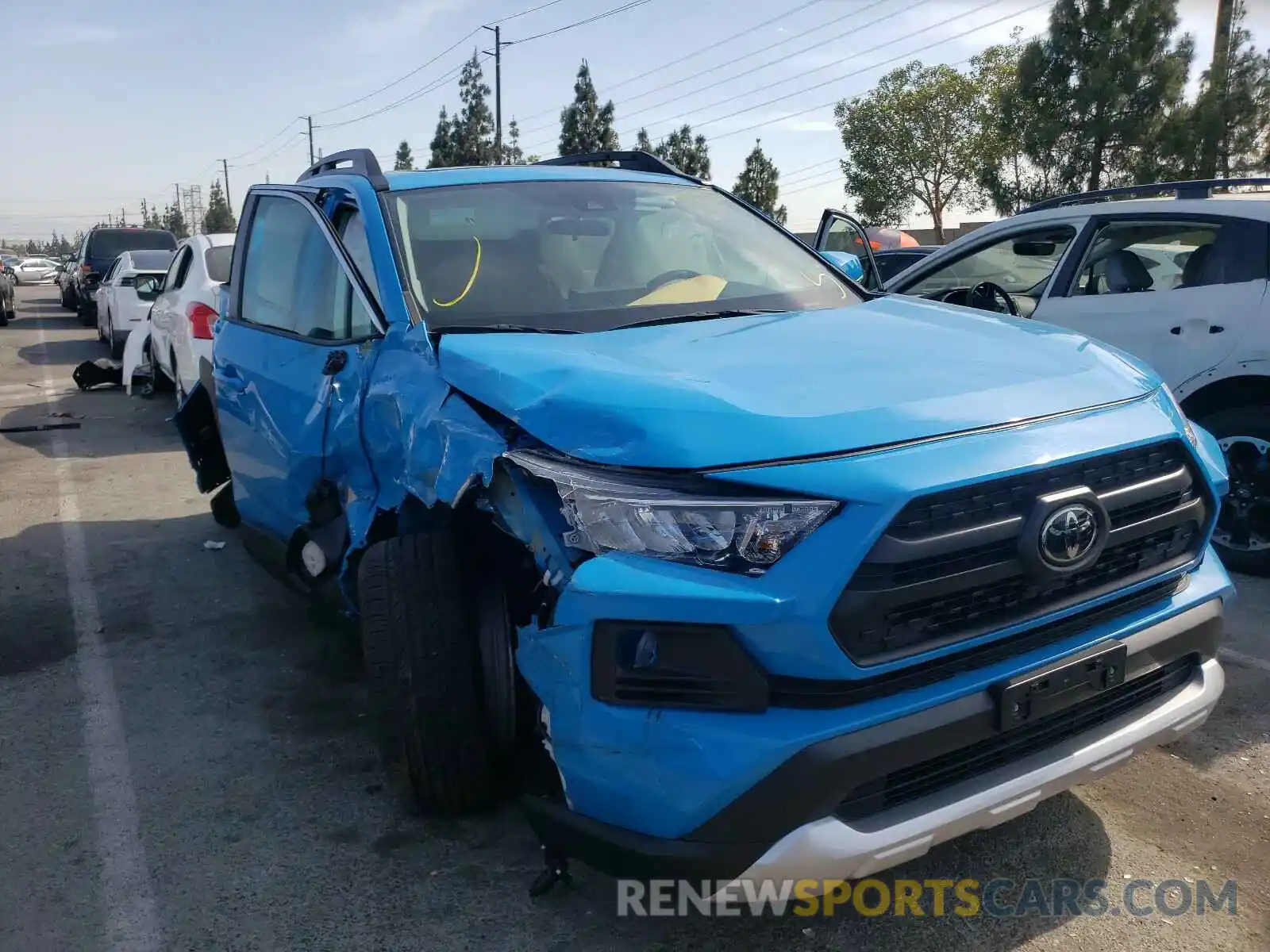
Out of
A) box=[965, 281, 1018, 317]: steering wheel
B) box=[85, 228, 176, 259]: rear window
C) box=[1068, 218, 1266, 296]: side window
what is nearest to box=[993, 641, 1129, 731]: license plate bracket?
box=[965, 281, 1018, 317]: steering wheel

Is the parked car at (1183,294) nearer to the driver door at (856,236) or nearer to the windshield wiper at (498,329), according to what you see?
the driver door at (856,236)

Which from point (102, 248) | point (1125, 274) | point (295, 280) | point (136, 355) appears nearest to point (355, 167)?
point (295, 280)

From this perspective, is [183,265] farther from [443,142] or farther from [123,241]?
[443,142]

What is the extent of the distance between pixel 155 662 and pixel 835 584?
356 cm

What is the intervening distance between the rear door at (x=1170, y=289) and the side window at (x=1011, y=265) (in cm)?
19

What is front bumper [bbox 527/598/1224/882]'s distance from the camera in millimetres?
2164

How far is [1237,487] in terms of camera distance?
5.18m

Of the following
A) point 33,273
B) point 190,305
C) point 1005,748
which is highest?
point 190,305

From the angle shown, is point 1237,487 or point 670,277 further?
point 1237,487

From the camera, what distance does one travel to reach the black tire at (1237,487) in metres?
5.04

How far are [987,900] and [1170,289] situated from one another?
3.69 metres

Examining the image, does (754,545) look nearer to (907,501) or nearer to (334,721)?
(907,501)

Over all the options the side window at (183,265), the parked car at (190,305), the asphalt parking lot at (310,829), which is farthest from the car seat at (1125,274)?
the side window at (183,265)

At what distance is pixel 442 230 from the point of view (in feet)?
12.1
